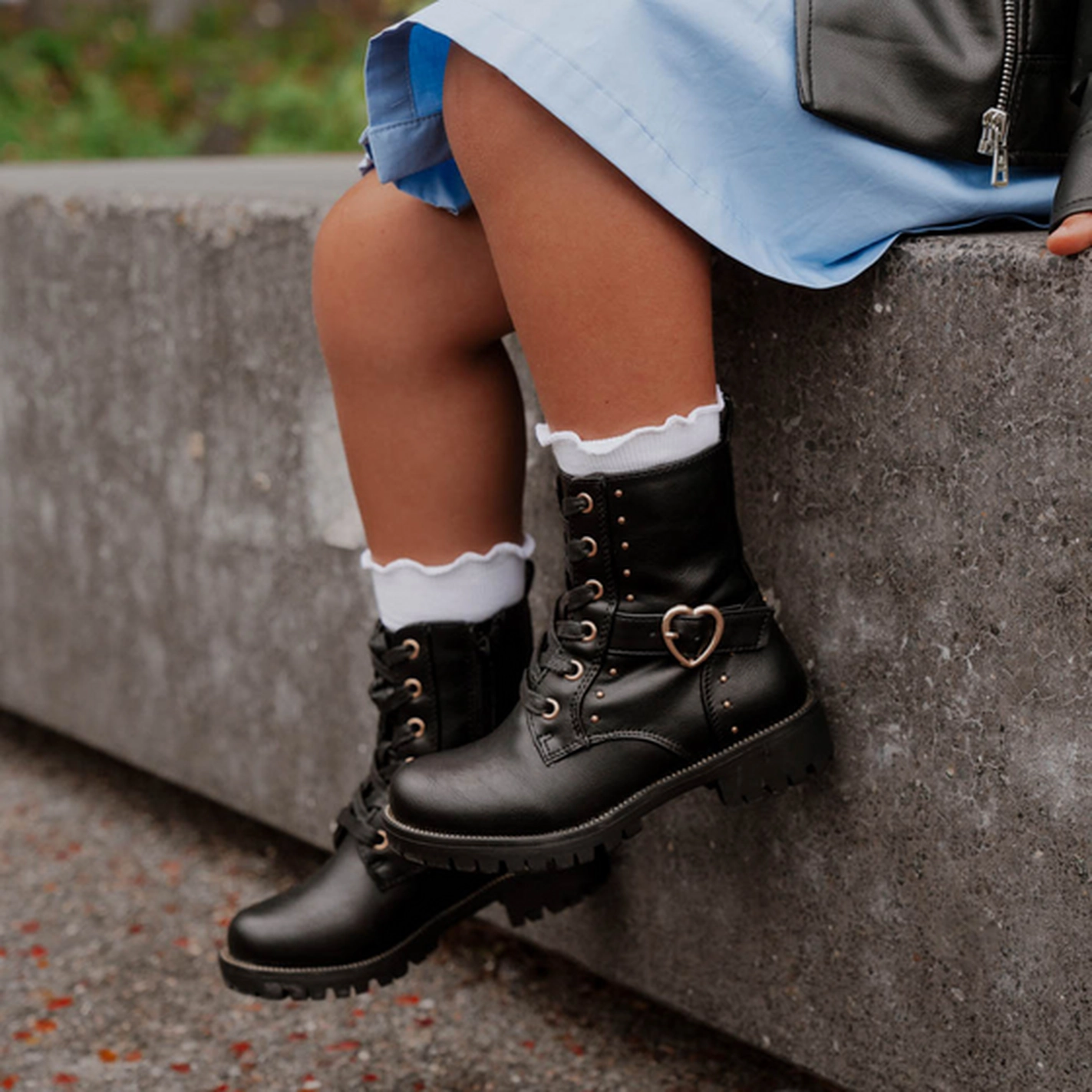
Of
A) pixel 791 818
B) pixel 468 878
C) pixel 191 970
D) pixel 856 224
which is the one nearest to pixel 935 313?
pixel 856 224

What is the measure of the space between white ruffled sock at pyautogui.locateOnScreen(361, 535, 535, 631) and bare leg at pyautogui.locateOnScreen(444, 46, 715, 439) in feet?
0.84

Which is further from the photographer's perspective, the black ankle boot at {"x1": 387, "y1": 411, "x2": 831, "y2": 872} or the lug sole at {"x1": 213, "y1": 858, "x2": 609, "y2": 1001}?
the lug sole at {"x1": 213, "y1": 858, "x2": 609, "y2": 1001}

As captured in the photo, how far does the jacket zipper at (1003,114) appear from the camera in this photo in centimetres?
113

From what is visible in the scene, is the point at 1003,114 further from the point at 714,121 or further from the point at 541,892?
the point at 541,892

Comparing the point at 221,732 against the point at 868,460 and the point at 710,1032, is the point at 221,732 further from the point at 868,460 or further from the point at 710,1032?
the point at 868,460

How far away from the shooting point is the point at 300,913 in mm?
1397

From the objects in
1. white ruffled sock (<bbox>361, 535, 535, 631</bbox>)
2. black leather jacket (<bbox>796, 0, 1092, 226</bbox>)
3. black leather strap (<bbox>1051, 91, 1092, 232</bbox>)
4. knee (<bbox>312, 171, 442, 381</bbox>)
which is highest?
black leather jacket (<bbox>796, 0, 1092, 226</bbox>)

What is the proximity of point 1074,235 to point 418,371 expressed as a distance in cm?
59

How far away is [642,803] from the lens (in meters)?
1.21

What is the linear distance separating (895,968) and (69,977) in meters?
1.08

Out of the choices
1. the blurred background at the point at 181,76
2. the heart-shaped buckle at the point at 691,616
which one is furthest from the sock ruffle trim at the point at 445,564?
the blurred background at the point at 181,76

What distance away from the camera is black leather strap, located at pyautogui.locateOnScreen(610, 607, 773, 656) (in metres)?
1.20

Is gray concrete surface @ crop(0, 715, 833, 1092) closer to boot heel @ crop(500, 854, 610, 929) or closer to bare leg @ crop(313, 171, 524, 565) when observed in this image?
boot heel @ crop(500, 854, 610, 929)

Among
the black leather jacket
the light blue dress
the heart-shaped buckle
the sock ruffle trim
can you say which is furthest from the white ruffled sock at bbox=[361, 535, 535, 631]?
the black leather jacket
